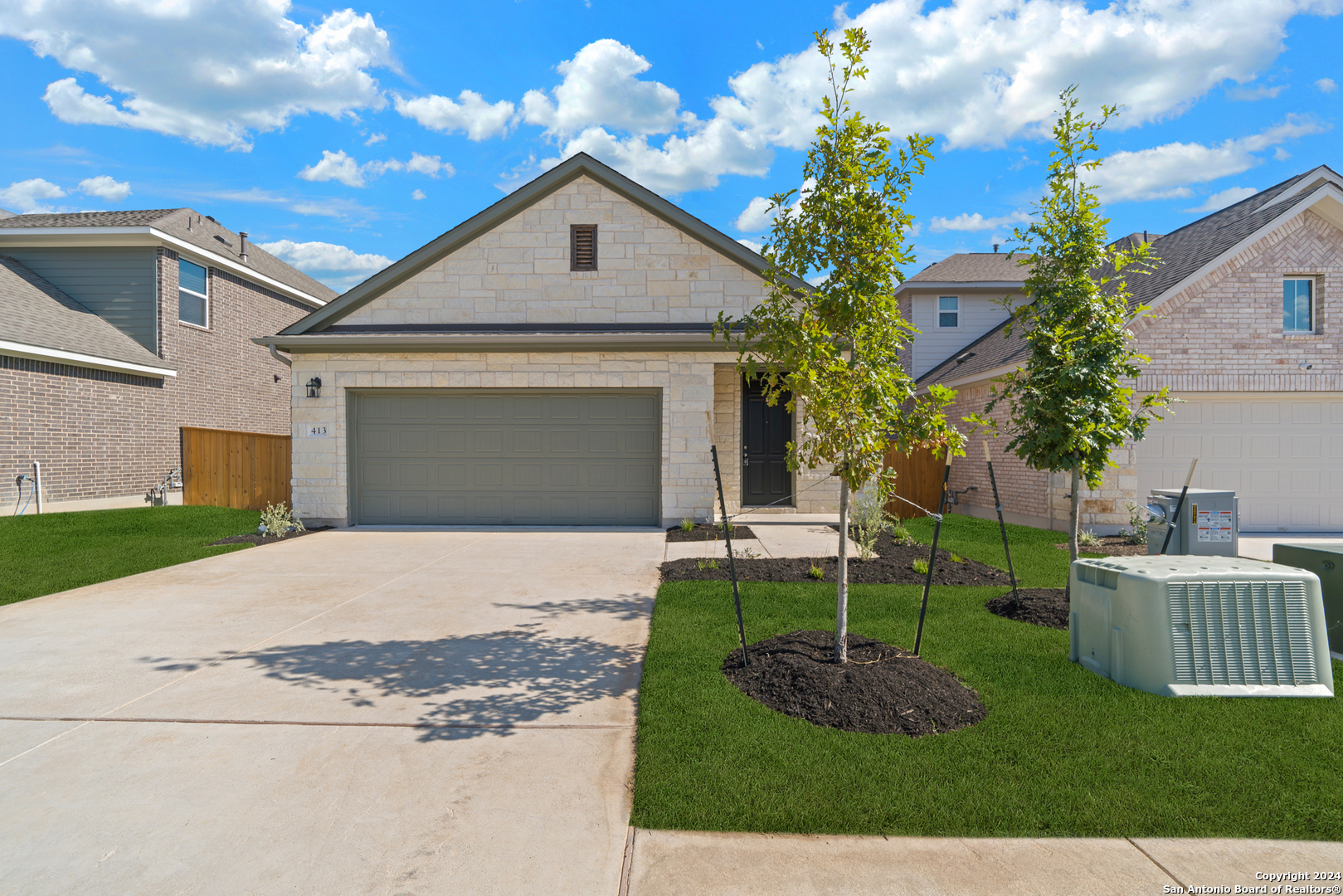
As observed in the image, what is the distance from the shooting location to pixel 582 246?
12484 millimetres

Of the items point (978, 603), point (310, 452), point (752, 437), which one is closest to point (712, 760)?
point (978, 603)

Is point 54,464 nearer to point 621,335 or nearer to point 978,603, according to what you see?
point 621,335

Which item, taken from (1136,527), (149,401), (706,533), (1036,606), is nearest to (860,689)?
(1036,606)

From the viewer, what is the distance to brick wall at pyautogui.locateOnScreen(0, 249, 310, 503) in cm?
1338

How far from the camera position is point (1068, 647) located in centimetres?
545

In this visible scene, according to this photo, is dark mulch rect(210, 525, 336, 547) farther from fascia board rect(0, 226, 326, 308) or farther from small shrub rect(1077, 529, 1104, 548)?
small shrub rect(1077, 529, 1104, 548)

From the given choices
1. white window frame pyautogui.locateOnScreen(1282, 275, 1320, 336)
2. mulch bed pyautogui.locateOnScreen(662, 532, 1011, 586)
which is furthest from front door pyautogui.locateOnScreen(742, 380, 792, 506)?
white window frame pyautogui.locateOnScreen(1282, 275, 1320, 336)

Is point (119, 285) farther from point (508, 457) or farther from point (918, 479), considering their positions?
point (918, 479)

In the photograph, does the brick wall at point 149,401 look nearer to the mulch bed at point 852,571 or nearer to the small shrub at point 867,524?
the mulch bed at point 852,571

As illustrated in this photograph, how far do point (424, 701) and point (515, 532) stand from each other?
7.42 meters

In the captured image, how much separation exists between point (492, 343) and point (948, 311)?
1427 cm

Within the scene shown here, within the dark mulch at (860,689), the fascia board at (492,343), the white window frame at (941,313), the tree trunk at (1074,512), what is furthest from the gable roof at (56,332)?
the white window frame at (941,313)

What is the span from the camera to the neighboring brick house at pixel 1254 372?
11.9 m

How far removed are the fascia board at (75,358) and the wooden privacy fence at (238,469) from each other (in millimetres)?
1550
